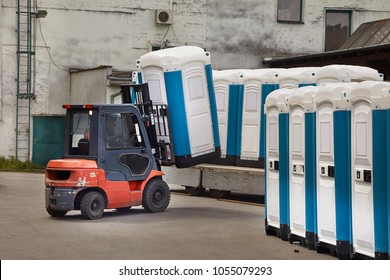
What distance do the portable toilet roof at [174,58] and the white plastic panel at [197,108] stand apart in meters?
0.12

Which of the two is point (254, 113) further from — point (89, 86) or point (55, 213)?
point (89, 86)

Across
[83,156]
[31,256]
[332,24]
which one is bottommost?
[31,256]

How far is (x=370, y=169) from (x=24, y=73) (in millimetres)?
27026

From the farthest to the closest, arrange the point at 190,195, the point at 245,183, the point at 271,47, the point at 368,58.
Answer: the point at 271,47, the point at 368,58, the point at 190,195, the point at 245,183

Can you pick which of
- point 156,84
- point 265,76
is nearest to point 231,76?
point 265,76

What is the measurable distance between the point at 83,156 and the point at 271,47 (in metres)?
23.1

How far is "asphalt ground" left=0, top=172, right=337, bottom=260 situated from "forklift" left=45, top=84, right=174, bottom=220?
1.11 ft

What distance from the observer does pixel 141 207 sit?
21141 mm

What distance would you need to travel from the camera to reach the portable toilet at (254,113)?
886 inches

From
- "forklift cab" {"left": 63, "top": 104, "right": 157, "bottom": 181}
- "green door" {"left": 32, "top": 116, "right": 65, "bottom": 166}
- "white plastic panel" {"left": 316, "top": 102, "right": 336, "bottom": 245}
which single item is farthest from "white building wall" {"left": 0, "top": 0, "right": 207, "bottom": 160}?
"white plastic panel" {"left": 316, "top": 102, "right": 336, "bottom": 245}

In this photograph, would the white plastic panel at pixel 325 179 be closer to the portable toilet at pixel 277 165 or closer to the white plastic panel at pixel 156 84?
the portable toilet at pixel 277 165

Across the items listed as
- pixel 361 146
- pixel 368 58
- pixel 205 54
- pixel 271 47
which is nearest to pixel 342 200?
pixel 361 146

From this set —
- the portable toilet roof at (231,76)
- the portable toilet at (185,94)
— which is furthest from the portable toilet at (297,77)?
the portable toilet at (185,94)

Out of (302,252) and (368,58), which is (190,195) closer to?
(368,58)
